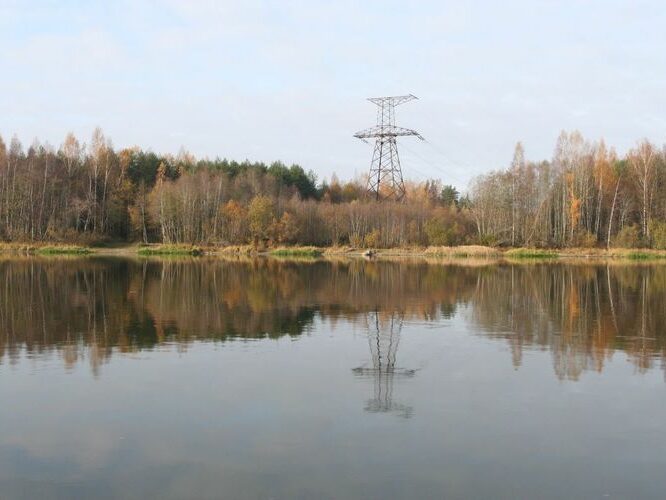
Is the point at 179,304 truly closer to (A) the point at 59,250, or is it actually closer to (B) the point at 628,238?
(A) the point at 59,250

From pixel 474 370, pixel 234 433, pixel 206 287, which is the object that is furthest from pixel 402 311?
pixel 234 433

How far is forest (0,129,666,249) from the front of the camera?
66.8 metres

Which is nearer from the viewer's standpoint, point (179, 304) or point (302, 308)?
point (302, 308)

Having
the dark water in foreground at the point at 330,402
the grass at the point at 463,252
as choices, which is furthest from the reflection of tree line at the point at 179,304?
the grass at the point at 463,252

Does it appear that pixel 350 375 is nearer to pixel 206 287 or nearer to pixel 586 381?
pixel 586 381

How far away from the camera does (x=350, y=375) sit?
39.2 ft

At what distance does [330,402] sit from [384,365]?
310 cm

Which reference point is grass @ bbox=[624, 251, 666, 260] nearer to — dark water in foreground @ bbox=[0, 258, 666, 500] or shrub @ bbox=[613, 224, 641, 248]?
shrub @ bbox=[613, 224, 641, 248]

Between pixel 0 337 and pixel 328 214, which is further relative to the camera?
pixel 328 214

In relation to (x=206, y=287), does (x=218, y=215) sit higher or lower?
higher

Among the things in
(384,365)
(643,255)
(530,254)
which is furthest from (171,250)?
(384,365)

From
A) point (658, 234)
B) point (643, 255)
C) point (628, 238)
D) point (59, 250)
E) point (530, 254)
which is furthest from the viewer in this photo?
point (530, 254)

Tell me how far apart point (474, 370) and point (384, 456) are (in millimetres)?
5168

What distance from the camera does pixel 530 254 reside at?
63031 mm
